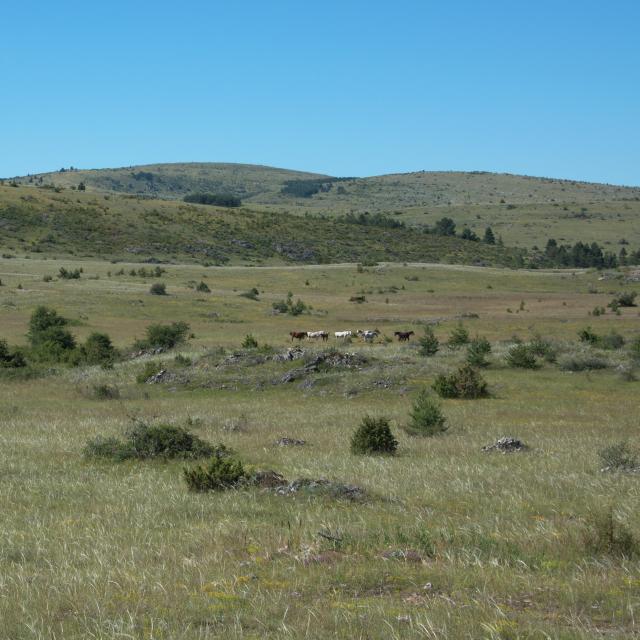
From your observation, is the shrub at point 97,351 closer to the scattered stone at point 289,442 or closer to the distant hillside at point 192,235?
the scattered stone at point 289,442

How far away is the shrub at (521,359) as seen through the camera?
34.2 m

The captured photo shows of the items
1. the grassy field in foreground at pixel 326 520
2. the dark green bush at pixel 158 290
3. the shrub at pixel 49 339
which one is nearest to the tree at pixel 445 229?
the dark green bush at pixel 158 290

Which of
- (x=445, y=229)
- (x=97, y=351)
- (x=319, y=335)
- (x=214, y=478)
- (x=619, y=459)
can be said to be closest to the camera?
(x=214, y=478)

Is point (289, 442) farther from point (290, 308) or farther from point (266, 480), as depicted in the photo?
point (290, 308)

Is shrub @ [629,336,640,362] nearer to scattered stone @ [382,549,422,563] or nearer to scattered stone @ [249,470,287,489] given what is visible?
scattered stone @ [249,470,287,489]

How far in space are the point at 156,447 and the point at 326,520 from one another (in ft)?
23.7

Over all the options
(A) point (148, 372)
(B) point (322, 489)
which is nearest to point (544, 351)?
(A) point (148, 372)

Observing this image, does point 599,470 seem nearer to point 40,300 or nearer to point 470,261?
point 40,300

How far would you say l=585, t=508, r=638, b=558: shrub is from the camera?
8281 millimetres

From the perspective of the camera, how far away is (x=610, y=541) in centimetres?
834

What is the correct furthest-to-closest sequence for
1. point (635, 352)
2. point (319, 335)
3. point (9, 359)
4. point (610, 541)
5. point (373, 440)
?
point (319, 335) < point (9, 359) < point (635, 352) < point (373, 440) < point (610, 541)

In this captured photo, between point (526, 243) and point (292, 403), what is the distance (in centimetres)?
12301

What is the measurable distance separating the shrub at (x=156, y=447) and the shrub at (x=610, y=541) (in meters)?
9.12

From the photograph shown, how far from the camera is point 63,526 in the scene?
10.4 meters
